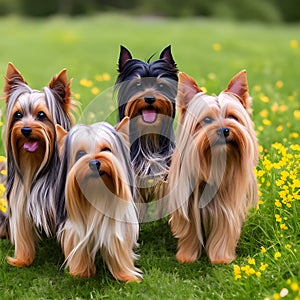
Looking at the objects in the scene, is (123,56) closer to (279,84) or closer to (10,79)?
(10,79)

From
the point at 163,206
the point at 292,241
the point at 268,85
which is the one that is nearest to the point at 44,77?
the point at 268,85

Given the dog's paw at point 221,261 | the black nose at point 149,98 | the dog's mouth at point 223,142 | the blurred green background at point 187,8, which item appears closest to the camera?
the dog's mouth at point 223,142

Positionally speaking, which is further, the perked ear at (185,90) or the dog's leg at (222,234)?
the dog's leg at (222,234)

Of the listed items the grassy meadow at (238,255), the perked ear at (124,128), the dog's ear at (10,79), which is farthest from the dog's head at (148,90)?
the dog's ear at (10,79)

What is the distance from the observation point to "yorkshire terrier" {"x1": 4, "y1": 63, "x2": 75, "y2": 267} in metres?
4.01

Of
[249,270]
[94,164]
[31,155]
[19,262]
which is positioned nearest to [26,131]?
[31,155]

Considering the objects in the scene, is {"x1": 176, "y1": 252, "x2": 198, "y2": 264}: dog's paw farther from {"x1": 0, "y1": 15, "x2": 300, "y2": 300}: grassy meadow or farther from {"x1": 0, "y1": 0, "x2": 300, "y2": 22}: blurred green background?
{"x1": 0, "y1": 0, "x2": 300, "y2": 22}: blurred green background

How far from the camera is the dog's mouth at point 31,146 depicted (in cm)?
400

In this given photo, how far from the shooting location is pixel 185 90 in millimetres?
4082

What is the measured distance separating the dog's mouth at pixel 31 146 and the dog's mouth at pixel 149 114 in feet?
2.46

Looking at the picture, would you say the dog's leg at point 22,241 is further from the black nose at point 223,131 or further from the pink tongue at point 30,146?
the black nose at point 223,131

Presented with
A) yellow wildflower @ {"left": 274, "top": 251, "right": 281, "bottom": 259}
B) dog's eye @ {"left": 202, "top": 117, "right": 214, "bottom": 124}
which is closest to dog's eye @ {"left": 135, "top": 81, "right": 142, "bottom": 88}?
dog's eye @ {"left": 202, "top": 117, "right": 214, "bottom": 124}

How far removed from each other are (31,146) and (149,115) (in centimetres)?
83

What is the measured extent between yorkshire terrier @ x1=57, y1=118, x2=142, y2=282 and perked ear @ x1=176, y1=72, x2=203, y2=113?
1.57 ft
